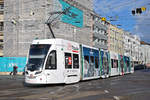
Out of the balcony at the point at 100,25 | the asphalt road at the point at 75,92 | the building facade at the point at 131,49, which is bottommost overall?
the asphalt road at the point at 75,92

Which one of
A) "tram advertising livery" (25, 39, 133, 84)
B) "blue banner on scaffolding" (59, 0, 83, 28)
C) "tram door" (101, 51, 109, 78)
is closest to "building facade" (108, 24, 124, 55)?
"blue banner on scaffolding" (59, 0, 83, 28)

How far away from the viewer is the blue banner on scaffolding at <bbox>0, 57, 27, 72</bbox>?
37.3 meters

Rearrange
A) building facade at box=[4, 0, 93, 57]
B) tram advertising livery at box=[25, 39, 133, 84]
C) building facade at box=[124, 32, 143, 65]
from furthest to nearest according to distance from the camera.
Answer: building facade at box=[124, 32, 143, 65]
building facade at box=[4, 0, 93, 57]
tram advertising livery at box=[25, 39, 133, 84]

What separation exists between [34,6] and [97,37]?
25.4 m

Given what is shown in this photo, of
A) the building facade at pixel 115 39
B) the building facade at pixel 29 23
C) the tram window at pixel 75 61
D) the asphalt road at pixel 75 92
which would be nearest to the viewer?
the asphalt road at pixel 75 92

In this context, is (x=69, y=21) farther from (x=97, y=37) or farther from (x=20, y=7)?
(x=97, y=37)

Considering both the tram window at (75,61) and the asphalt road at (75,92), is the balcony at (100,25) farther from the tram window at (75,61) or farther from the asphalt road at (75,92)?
the asphalt road at (75,92)

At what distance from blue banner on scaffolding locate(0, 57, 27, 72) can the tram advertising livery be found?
18386mm

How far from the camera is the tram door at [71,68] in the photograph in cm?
1691

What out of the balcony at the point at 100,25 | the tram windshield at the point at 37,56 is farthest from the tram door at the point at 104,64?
the balcony at the point at 100,25

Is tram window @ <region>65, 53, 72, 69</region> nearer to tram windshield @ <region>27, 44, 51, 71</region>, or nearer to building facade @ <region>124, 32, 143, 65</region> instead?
tram windshield @ <region>27, 44, 51, 71</region>

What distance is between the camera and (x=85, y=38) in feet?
160

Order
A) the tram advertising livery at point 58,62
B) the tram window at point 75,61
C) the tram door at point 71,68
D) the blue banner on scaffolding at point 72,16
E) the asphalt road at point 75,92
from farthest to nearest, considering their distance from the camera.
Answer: the blue banner on scaffolding at point 72,16, the tram window at point 75,61, the tram door at point 71,68, the tram advertising livery at point 58,62, the asphalt road at point 75,92

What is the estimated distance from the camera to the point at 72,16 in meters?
41.5
